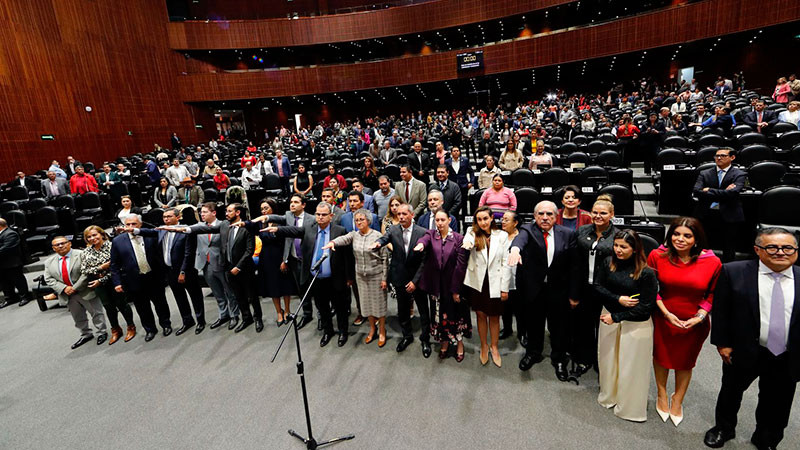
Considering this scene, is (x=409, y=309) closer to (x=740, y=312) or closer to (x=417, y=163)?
(x=740, y=312)

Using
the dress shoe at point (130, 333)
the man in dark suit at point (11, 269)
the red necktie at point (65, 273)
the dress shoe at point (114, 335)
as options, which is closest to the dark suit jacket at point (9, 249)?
the man in dark suit at point (11, 269)

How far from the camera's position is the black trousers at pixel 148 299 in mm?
4203

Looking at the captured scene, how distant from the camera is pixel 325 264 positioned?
150 inches

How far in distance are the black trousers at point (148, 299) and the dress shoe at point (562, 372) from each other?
424cm

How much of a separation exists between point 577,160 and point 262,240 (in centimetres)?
577

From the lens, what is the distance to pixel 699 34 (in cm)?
1491

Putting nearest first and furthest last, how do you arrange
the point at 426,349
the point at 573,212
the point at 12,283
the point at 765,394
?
the point at 765,394 < the point at 573,212 < the point at 426,349 < the point at 12,283

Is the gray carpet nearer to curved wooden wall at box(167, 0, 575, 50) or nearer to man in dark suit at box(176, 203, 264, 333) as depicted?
man in dark suit at box(176, 203, 264, 333)

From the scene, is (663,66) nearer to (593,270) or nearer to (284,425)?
(593,270)

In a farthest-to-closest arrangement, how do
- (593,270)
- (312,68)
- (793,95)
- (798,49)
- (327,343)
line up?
(312,68)
(798,49)
(793,95)
(327,343)
(593,270)

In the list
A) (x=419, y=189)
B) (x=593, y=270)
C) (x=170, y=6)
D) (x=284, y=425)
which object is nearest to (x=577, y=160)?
(x=419, y=189)

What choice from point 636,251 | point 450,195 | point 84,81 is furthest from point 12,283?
point 84,81

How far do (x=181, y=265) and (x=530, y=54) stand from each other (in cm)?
1956

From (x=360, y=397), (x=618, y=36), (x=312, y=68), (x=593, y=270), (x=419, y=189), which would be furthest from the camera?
(x=312, y=68)
